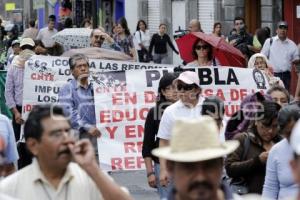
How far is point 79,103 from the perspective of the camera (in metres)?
12.2

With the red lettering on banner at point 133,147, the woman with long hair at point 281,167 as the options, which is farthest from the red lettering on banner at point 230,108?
the woman with long hair at point 281,167

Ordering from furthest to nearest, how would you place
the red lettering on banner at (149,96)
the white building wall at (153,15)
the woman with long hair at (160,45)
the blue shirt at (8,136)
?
the white building wall at (153,15) < the woman with long hair at (160,45) < the red lettering on banner at (149,96) < the blue shirt at (8,136)

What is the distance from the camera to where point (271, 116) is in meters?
8.62

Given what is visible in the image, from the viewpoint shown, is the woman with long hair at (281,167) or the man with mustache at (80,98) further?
the man with mustache at (80,98)

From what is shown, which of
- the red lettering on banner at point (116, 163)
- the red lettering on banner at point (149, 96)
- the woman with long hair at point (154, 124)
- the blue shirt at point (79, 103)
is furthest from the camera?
the red lettering on banner at point (149, 96)

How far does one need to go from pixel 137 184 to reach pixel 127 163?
1.93m

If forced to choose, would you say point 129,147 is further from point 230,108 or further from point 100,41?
point 100,41

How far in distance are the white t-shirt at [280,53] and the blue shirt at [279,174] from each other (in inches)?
532

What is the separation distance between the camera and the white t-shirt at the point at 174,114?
9.44 meters

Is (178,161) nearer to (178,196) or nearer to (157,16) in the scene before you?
(178,196)

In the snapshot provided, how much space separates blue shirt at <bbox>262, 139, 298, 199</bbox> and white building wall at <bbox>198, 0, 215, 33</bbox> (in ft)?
77.5

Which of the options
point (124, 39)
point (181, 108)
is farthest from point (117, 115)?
point (124, 39)

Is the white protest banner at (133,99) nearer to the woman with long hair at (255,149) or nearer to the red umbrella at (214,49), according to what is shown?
the red umbrella at (214,49)

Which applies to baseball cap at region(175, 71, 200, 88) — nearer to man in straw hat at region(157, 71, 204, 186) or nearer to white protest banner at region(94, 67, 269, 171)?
man in straw hat at region(157, 71, 204, 186)
